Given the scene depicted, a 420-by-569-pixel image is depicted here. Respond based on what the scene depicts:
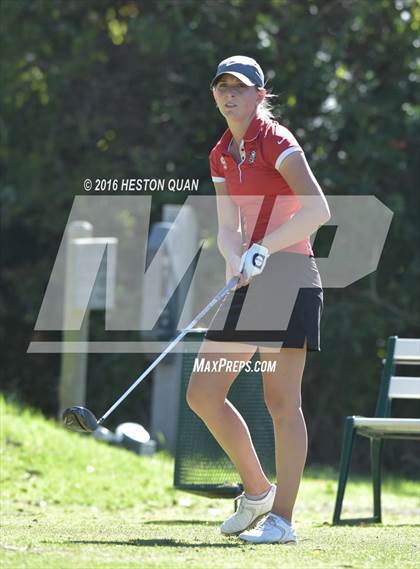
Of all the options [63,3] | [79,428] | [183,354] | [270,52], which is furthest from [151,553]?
[63,3]

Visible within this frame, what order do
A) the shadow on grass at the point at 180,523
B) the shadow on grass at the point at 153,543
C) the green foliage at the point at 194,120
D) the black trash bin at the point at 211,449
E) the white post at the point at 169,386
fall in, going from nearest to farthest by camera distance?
the shadow on grass at the point at 153,543
the shadow on grass at the point at 180,523
the black trash bin at the point at 211,449
the white post at the point at 169,386
the green foliage at the point at 194,120

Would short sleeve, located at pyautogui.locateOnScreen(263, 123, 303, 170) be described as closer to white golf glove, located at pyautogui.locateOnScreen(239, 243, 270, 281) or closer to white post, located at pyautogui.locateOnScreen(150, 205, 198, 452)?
white golf glove, located at pyautogui.locateOnScreen(239, 243, 270, 281)

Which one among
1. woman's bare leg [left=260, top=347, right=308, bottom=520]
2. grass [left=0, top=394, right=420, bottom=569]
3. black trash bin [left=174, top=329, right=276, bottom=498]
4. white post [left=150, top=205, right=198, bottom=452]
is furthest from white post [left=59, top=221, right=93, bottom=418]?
woman's bare leg [left=260, top=347, right=308, bottom=520]

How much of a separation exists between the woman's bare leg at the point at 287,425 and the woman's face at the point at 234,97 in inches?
39.8

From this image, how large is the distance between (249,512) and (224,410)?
0.47m

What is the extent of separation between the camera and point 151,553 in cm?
483

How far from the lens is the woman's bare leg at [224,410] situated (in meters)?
5.39

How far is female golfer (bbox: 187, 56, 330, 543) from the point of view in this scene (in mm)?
5234

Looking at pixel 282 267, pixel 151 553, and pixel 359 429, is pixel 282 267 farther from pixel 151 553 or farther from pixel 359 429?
pixel 359 429

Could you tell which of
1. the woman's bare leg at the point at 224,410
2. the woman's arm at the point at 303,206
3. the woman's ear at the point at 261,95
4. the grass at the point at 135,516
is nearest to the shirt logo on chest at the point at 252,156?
the woman's arm at the point at 303,206

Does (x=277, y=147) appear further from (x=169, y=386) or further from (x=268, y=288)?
(x=169, y=386)

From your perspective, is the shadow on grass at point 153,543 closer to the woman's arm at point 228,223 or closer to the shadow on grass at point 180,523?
the woman's arm at point 228,223

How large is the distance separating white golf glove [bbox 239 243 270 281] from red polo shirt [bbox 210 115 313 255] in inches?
5.7

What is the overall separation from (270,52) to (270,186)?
25.3 ft
